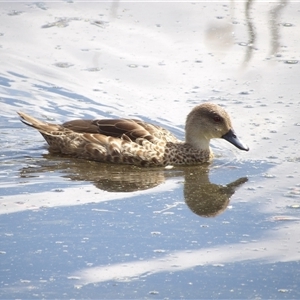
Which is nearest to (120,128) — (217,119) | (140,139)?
(140,139)

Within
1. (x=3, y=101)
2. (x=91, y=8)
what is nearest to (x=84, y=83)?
(x=3, y=101)

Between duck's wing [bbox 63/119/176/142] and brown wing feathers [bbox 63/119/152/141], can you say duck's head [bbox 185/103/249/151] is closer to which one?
duck's wing [bbox 63/119/176/142]

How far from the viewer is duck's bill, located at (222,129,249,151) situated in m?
9.99

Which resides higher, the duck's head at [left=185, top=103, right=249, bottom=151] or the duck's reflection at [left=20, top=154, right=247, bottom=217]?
the duck's head at [left=185, top=103, right=249, bottom=151]

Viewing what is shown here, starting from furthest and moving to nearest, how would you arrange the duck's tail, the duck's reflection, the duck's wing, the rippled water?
1. the duck's tail
2. the duck's wing
3. the duck's reflection
4. the rippled water

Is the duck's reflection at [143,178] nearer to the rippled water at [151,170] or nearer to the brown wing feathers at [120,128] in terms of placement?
the rippled water at [151,170]

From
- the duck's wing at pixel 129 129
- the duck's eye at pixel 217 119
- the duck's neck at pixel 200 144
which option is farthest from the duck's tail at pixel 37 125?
the duck's eye at pixel 217 119

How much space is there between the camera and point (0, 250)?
7461mm

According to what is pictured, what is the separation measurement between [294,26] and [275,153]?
414cm

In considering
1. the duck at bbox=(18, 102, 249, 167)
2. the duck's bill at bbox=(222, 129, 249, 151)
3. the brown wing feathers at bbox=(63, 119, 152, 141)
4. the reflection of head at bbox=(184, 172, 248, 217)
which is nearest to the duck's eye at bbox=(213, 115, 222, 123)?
the duck at bbox=(18, 102, 249, 167)

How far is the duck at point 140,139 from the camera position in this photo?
33.0 ft

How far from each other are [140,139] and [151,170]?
16.4 inches

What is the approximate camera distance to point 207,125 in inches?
406

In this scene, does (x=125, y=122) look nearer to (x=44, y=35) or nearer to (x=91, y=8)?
(x=44, y=35)
